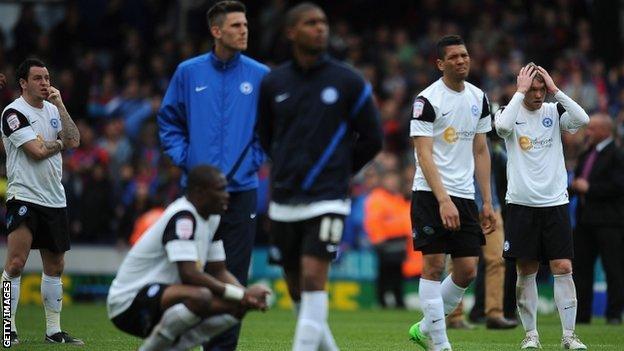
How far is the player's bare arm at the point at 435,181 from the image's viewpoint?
33.1 ft

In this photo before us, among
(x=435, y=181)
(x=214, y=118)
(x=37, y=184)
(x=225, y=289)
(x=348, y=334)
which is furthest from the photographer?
(x=348, y=334)

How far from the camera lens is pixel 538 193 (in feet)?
38.3

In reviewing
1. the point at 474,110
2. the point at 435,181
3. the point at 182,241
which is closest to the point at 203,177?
the point at 182,241

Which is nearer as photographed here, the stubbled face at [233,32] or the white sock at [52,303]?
the stubbled face at [233,32]

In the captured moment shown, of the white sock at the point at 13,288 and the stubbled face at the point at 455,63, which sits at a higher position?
the stubbled face at the point at 455,63

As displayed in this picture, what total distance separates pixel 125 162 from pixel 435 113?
1425 centimetres

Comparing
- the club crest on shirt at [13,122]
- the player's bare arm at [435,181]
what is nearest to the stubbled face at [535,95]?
the player's bare arm at [435,181]

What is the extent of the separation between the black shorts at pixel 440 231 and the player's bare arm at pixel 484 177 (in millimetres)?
296

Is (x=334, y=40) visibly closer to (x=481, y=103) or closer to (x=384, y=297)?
(x=384, y=297)

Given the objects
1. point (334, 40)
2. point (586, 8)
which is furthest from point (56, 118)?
point (586, 8)

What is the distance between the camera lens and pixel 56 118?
12328mm

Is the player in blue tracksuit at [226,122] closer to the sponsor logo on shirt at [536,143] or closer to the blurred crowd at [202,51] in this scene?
the sponsor logo on shirt at [536,143]

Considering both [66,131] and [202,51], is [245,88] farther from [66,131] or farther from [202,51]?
[202,51]

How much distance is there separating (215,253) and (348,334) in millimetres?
5278
